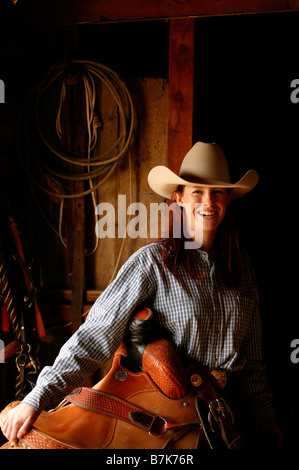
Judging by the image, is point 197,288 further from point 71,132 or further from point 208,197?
point 71,132

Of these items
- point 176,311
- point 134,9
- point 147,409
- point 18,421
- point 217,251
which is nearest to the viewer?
point 18,421

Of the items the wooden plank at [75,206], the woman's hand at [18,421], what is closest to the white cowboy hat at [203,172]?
the wooden plank at [75,206]

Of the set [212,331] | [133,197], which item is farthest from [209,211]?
[133,197]

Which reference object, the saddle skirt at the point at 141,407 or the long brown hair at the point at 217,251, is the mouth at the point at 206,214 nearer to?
the long brown hair at the point at 217,251

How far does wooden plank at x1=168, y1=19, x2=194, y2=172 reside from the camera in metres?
2.19

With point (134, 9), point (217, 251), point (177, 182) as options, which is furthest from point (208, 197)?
point (134, 9)

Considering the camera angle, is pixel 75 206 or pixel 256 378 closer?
pixel 256 378

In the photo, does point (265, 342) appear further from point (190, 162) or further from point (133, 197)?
point (190, 162)

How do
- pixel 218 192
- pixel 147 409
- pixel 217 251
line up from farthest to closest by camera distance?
1. pixel 217 251
2. pixel 218 192
3. pixel 147 409

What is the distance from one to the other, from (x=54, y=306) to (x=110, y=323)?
1199mm

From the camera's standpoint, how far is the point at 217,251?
6.59ft

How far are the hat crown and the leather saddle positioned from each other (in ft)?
2.11

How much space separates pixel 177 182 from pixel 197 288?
47 centimetres

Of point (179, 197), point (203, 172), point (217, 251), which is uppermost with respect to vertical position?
point (203, 172)
